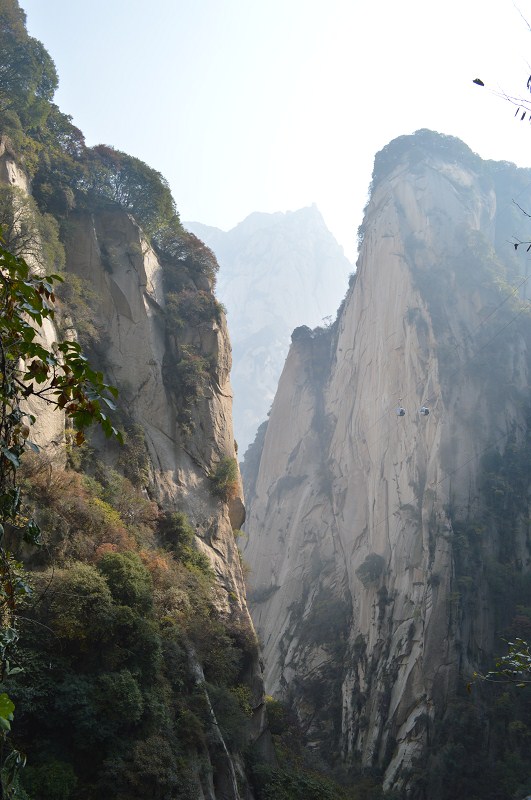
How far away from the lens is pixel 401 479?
113ft

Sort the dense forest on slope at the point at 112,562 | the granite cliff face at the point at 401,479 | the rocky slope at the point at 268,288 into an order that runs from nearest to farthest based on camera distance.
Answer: the dense forest on slope at the point at 112,562
the granite cliff face at the point at 401,479
the rocky slope at the point at 268,288

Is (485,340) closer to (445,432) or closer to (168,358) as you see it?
(445,432)

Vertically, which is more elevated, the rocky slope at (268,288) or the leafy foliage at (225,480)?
the rocky slope at (268,288)

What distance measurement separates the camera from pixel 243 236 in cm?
16712

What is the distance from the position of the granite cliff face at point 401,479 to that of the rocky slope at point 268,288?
71465 millimetres

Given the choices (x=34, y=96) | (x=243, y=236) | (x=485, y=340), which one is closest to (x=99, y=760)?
(x=34, y=96)

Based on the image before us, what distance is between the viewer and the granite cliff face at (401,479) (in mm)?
27594

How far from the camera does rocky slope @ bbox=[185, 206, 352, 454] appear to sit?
412ft

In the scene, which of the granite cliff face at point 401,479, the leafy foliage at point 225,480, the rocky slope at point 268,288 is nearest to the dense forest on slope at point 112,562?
the leafy foliage at point 225,480

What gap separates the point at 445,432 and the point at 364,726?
1444 cm

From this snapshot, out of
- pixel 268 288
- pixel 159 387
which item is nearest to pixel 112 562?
pixel 159 387

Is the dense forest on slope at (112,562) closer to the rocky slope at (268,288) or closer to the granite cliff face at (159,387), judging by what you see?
the granite cliff face at (159,387)

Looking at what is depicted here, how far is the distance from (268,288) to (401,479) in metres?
114

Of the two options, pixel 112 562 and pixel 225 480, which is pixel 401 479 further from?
pixel 112 562
